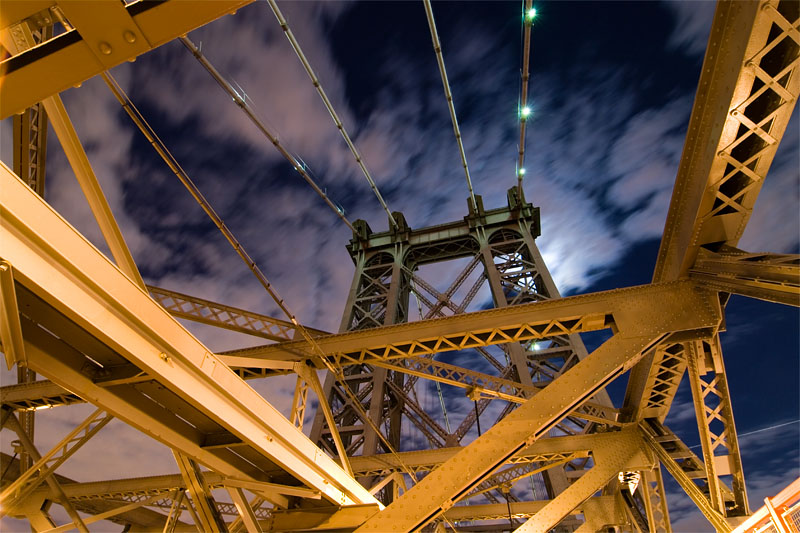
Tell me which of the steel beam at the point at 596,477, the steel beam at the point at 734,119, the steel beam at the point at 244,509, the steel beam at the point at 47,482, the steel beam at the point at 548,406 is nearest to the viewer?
the steel beam at the point at 734,119

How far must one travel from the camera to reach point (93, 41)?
2.51 m

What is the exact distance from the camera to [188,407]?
200 inches

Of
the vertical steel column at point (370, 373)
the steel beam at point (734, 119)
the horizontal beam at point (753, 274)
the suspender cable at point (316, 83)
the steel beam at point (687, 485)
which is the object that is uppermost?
the suspender cable at point (316, 83)

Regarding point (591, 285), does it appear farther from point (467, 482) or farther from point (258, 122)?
point (467, 482)

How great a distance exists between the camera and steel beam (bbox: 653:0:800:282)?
4.19 m

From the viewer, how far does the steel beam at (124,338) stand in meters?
3.06

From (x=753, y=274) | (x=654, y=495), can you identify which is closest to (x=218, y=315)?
(x=753, y=274)

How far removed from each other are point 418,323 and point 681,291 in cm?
410

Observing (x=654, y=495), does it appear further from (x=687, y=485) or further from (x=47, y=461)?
(x=47, y=461)

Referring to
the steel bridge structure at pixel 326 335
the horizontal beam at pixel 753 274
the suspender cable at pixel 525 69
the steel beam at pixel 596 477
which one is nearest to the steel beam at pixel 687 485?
the steel bridge structure at pixel 326 335

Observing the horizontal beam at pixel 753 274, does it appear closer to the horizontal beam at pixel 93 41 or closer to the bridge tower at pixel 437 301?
the horizontal beam at pixel 93 41

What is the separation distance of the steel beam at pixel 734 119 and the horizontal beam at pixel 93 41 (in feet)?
14.9

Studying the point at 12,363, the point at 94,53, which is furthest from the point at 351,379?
the point at 94,53

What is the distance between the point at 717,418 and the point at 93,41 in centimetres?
851
